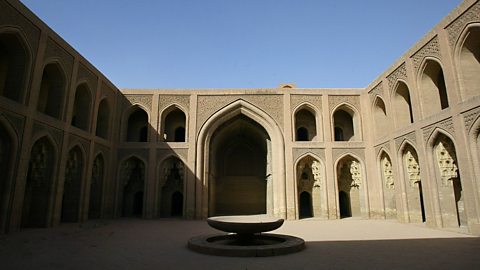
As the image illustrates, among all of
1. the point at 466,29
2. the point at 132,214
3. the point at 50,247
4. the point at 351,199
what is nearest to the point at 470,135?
the point at 466,29

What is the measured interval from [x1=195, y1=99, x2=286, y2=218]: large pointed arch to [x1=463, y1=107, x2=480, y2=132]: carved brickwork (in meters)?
8.08

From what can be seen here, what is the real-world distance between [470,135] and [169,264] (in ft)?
30.8

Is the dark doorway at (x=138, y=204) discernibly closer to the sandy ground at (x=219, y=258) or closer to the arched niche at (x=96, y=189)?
the arched niche at (x=96, y=189)

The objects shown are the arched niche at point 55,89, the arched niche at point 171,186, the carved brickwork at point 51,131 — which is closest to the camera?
the carved brickwork at point 51,131

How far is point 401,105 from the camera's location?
13.5 meters

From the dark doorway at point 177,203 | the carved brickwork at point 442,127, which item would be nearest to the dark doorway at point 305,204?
the dark doorway at point 177,203

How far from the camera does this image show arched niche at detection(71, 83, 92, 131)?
1338cm

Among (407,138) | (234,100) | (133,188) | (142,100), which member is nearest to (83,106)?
(142,100)

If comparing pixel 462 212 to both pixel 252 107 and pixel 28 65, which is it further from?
pixel 28 65

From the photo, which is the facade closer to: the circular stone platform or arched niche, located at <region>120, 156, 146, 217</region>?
arched niche, located at <region>120, 156, 146, 217</region>

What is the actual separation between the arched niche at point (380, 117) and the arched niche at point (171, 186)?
10045 mm

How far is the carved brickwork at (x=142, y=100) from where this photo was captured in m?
16.5

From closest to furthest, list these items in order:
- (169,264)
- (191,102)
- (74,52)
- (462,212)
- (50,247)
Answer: (169,264) < (50,247) < (462,212) < (74,52) < (191,102)

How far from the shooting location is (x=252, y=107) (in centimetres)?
1666
